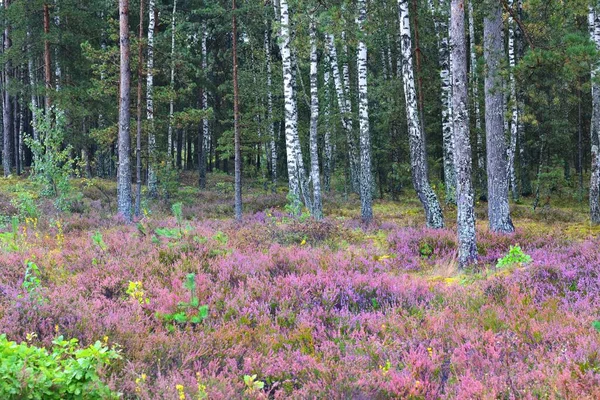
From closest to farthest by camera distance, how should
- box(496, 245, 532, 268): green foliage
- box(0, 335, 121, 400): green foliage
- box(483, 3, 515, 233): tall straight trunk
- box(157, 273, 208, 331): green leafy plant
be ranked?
box(0, 335, 121, 400): green foliage
box(157, 273, 208, 331): green leafy plant
box(496, 245, 532, 268): green foliage
box(483, 3, 515, 233): tall straight trunk

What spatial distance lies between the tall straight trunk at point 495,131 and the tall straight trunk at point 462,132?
10.8 ft

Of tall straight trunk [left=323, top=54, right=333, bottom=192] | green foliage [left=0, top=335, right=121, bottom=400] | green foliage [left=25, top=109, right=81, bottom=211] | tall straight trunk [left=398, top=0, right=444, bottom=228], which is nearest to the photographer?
green foliage [left=0, top=335, right=121, bottom=400]

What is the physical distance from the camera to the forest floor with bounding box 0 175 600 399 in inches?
165

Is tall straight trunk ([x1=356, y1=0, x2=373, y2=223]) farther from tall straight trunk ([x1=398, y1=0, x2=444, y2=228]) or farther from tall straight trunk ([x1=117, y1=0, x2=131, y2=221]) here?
tall straight trunk ([x1=117, y1=0, x2=131, y2=221])

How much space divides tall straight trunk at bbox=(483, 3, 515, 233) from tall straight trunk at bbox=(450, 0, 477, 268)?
10.8 ft

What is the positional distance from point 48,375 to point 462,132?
7900 mm

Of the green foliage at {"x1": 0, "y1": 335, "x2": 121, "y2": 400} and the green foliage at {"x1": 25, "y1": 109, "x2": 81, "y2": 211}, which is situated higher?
the green foliage at {"x1": 25, "y1": 109, "x2": 81, "y2": 211}

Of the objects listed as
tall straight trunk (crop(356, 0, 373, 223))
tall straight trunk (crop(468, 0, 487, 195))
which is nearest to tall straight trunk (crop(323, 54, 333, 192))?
tall straight trunk (crop(356, 0, 373, 223))

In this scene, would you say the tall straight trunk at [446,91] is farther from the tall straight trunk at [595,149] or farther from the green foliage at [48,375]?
the green foliage at [48,375]

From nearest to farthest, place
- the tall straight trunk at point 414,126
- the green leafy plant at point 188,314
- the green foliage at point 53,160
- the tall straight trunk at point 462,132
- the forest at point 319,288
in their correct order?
1. the forest at point 319,288
2. the green leafy plant at point 188,314
3. the tall straight trunk at point 462,132
4. the green foliage at point 53,160
5. the tall straight trunk at point 414,126

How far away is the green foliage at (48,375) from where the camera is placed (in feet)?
11.2

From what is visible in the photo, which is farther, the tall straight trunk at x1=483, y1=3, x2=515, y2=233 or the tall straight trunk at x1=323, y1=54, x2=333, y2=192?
the tall straight trunk at x1=323, y1=54, x2=333, y2=192

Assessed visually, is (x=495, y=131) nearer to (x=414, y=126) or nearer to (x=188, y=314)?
(x=414, y=126)

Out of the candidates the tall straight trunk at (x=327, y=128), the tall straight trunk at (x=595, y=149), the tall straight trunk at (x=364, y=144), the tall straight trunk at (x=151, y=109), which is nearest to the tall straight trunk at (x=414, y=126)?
the tall straight trunk at (x=364, y=144)
